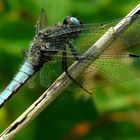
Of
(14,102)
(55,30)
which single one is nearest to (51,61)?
(55,30)

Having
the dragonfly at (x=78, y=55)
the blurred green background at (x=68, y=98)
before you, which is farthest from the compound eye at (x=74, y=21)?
the blurred green background at (x=68, y=98)

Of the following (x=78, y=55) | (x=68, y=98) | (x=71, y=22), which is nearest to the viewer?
(x=78, y=55)

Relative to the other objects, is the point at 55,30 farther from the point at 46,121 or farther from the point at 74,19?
the point at 46,121

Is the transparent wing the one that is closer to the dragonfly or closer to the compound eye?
the dragonfly

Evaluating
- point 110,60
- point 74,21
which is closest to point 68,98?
point 74,21

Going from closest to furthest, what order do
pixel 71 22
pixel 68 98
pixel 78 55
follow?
1. pixel 78 55
2. pixel 71 22
3. pixel 68 98

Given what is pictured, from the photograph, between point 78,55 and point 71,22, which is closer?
point 78,55

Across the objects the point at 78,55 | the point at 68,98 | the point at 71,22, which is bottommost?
the point at 78,55

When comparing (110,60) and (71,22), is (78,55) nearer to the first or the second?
(110,60)
